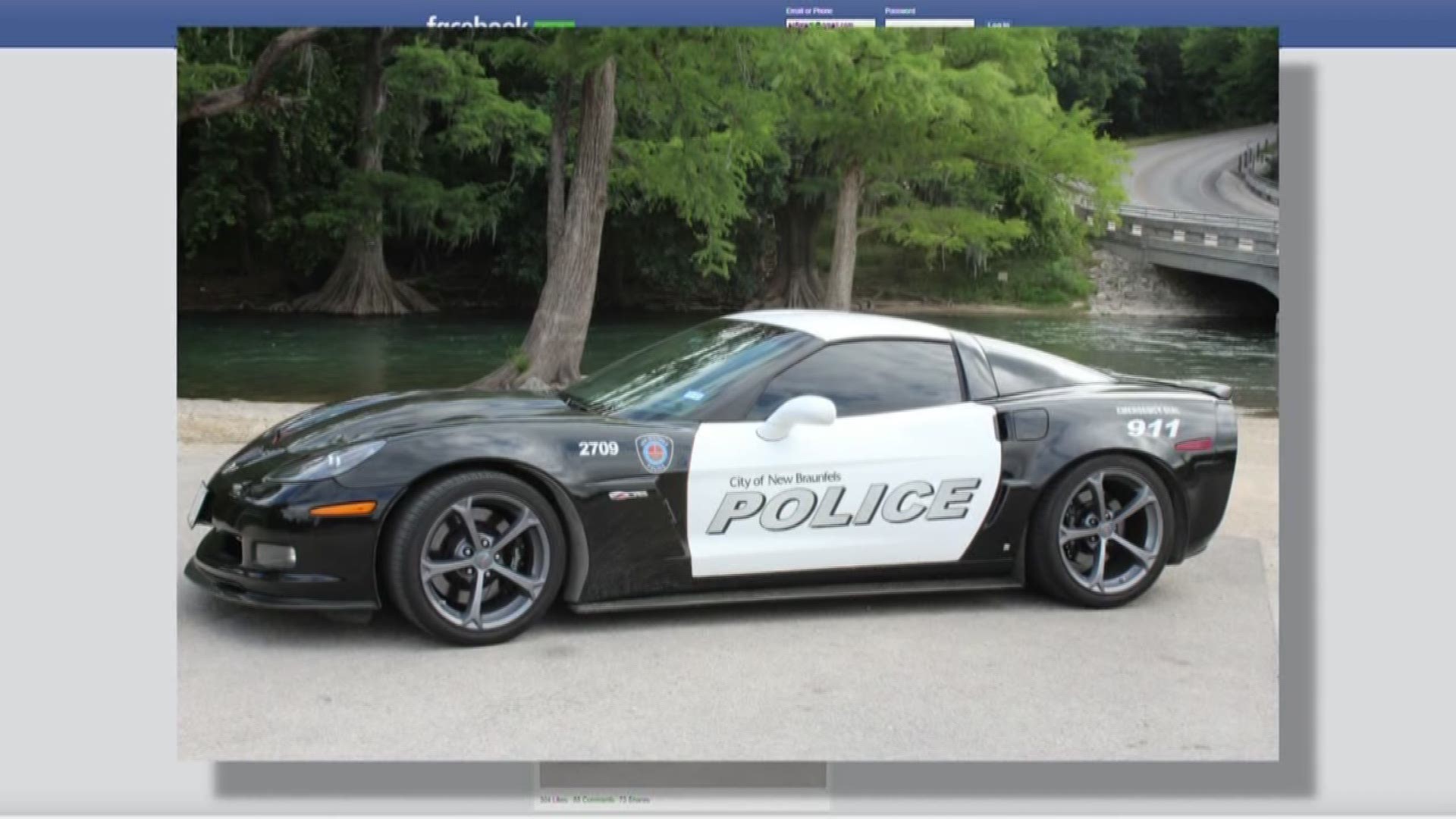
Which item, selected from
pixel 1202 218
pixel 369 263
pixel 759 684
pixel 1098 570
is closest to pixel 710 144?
pixel 369 263

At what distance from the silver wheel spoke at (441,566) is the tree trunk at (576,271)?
251cm

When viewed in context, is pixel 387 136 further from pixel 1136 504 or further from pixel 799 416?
pixel 1136 504

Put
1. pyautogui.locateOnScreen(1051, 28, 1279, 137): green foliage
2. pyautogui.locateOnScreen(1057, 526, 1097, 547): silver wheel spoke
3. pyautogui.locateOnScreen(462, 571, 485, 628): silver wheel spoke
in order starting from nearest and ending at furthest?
pyautogui.locateOnScreen(1051, 28, 1279, 137): green foliage
pyautogui.locateOnScreen(462, 571, 485, 628): silver wheel spoke
pyautogui.locateOnScreen(1057, 526, 1097, 547): silver wheel spoke

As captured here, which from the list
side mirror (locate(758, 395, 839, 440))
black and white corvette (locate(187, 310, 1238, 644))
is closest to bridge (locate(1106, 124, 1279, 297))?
black and white corvette (locate(187, 310, 1238, 644))

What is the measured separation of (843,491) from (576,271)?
3043 mm

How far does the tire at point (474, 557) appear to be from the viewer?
18.1ft

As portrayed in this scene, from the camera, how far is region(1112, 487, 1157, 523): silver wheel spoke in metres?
6.43

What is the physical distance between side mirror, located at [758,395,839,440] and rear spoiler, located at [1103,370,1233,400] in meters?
1.59

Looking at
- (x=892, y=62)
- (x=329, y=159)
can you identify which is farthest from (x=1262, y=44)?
(x=329, y=159)

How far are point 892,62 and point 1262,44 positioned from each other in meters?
1.79

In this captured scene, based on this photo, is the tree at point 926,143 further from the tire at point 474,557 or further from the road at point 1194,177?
the tire at point 474,557

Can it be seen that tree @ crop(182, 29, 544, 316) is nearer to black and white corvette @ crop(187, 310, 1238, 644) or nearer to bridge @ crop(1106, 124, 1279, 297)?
black and white corvette @ crop(187, 310, 1238, 644)

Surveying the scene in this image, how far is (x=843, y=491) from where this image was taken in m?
5.99

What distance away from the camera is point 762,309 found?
7.06 meters
